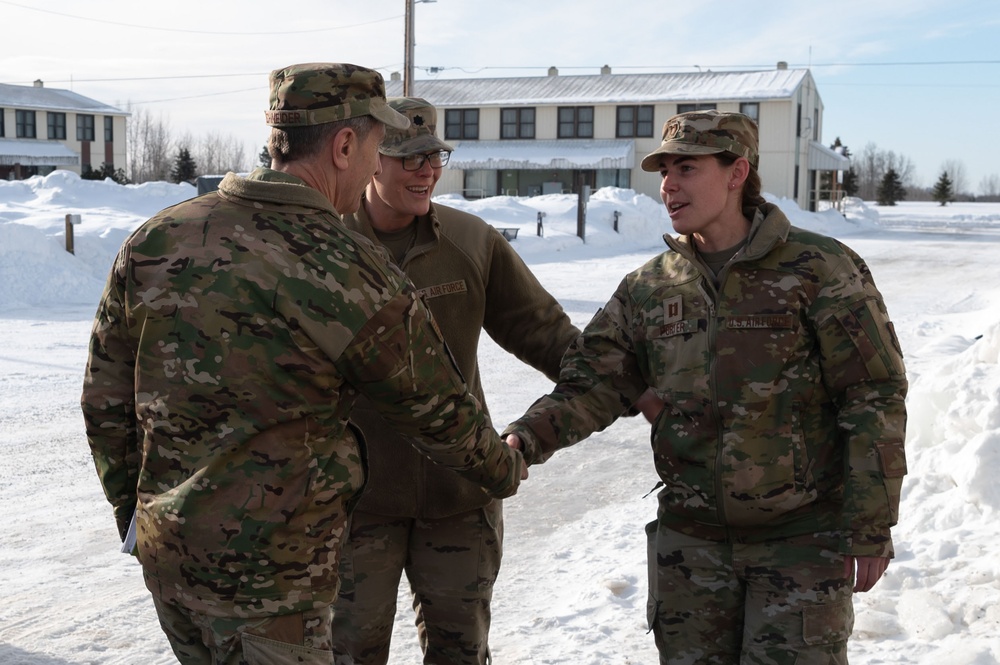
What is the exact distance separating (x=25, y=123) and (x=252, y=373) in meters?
64.3

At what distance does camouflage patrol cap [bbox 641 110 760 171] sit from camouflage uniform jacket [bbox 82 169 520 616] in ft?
3.84

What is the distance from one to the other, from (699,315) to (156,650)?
115 inches

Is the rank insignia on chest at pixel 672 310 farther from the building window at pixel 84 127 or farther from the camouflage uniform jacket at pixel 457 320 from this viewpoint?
the building window at pixel 84 127

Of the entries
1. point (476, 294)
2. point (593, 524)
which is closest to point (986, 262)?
point (593, 524)

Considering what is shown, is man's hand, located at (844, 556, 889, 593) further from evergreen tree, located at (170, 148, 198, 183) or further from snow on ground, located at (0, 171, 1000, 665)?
evergreen tree, located at (170, 148, 198, 183)

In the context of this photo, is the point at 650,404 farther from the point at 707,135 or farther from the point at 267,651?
the point at 267,651

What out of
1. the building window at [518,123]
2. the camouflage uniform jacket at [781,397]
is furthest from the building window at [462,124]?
the camouflage uniform jacket at [781,397]

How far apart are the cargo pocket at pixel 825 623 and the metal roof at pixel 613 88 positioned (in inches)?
1873

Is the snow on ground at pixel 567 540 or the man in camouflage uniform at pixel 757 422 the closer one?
the man in camouflage uniform at pixel 757 422

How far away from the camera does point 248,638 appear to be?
2518 mm

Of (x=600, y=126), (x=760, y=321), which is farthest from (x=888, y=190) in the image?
(x=760, y=321)

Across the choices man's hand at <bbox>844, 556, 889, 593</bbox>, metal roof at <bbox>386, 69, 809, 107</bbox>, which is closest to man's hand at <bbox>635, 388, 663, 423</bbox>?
man's hand at <bbox>844, 556, 889, 593</bbox>

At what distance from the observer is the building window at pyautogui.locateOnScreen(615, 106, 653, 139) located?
51250 mm

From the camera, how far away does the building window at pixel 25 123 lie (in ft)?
195
